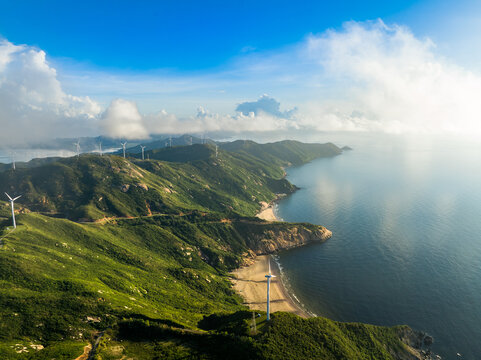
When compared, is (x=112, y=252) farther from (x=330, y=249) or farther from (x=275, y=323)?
(x=330, y=249)

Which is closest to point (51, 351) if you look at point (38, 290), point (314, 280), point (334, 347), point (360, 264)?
point (38, 290)

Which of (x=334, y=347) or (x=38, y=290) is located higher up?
(x=38, y=290)

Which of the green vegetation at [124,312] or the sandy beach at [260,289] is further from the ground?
the green vegetation at [124,312]

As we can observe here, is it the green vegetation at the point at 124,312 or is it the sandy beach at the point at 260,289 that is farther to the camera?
the sandy beach at the point at 260,289

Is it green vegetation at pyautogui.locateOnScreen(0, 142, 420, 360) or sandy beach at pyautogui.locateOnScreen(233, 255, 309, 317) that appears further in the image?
sandy beach at pyautogui.locateOnScreen(233, 255, 309, 317)

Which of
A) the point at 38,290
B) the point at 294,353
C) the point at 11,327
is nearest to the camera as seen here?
the point at 11,327

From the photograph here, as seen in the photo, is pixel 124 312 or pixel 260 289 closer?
pixel 124 312

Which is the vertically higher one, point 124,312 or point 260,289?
point 124,312

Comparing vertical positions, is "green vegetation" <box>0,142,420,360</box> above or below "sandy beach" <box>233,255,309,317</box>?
above
